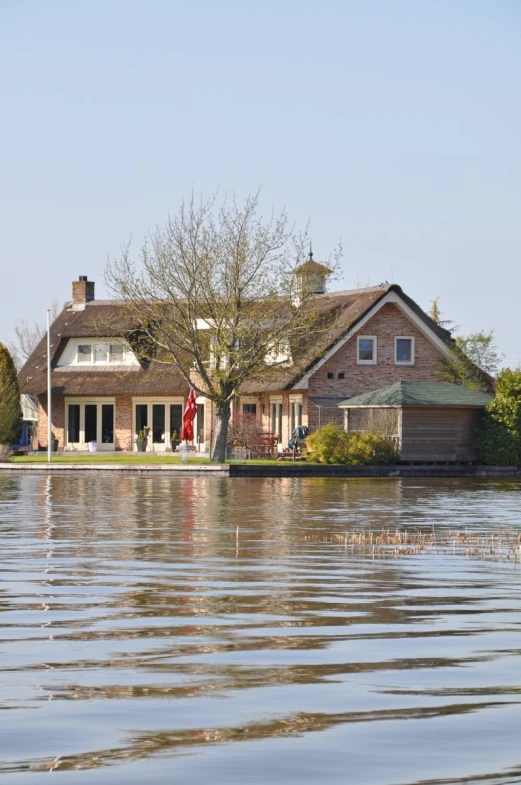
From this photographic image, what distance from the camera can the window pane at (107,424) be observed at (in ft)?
222

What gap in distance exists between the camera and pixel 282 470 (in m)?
49.9

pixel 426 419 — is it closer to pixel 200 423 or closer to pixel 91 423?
pixel 200 423

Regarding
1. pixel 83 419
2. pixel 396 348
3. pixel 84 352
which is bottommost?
pixel 83 419

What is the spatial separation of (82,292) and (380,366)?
19.4 meters

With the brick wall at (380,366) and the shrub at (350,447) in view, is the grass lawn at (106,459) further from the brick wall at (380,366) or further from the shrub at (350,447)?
the brick wall at (380,366)

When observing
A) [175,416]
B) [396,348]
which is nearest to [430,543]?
[396,348]

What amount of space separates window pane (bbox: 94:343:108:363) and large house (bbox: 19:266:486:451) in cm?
5

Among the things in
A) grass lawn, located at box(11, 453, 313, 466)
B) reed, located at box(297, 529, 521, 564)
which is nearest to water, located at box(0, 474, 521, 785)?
reed, located at box(297, 529, 521, 564)

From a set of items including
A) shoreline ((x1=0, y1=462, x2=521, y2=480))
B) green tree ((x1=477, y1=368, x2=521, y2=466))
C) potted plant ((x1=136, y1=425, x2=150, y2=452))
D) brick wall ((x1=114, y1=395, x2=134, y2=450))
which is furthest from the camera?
brick wall ((x1=114, y1=395, x2=134, y2=450))

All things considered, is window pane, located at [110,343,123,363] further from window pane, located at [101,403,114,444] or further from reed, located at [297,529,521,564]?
reed, located at [297,529,521,564]

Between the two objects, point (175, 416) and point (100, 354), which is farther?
point (100, 354)

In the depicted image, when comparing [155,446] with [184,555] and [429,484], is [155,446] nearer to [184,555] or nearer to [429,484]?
[429,484]

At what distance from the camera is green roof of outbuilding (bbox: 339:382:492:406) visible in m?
54.0

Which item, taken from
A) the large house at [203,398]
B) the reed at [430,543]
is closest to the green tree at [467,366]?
Answer: the large house at [203,398]
